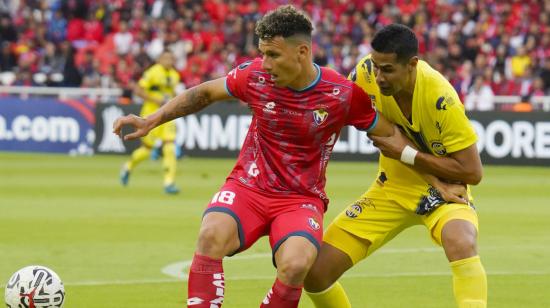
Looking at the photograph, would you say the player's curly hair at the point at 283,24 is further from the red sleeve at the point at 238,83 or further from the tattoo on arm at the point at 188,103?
the tattoo on arm at the point at 188,103

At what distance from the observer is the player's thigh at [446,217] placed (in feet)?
24.8

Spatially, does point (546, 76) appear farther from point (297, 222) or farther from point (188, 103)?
point (297, 222)

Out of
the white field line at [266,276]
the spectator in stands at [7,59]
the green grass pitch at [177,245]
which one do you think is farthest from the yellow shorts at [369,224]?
the spectator in stands at [7,59]

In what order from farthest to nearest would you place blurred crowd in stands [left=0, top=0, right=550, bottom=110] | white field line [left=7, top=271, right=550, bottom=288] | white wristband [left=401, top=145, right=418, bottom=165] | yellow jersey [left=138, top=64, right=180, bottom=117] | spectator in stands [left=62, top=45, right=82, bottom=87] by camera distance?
spectator in stands [left=62, top=45, right=82, bottom=87] → blurred crowd in stands [left=0, top=0, right=550, bottom=110] → yellow jersey [left=138, top=64, right=180, bottom=117] → white field line [left=7, top=271, right=550, bottom=288] → white wristband [left=401, top=145, right=418, bottom=165]

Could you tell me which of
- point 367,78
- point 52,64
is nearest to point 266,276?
point 367,78

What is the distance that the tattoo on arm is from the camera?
25.1 ft

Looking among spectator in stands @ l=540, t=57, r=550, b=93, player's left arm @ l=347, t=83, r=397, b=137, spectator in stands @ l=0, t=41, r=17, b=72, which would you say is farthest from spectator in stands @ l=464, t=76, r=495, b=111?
player's left arm @ l=347, t=83, r=397, b=137

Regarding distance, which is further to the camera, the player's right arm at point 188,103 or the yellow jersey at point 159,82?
the yellow jersey at point 159,82

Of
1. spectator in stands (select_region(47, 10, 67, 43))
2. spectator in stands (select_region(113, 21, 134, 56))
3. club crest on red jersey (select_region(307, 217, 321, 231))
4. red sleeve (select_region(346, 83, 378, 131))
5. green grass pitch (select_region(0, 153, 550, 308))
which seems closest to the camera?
club crest on red jersey (select_region(307, 217, 321, 231))

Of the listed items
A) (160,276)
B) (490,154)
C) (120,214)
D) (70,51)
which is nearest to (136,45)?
(70,51)

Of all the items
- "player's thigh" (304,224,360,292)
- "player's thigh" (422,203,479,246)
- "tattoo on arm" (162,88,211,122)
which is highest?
"tattoo on arm" (162,88,211,122)

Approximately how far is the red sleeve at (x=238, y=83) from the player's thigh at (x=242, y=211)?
624mm

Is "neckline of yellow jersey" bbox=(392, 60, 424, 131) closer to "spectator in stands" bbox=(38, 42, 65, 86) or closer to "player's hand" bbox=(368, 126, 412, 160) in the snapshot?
"player's hand" bbox=(368, 126, 412, 160)

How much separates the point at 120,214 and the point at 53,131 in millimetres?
12773
